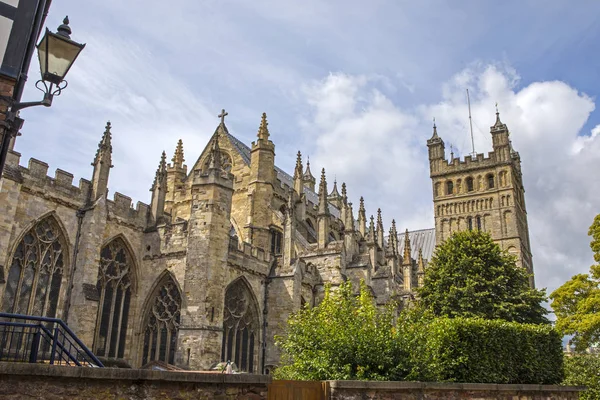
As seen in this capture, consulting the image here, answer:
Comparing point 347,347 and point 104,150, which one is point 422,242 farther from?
point 347,347

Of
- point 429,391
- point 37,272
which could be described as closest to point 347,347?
point 429,391

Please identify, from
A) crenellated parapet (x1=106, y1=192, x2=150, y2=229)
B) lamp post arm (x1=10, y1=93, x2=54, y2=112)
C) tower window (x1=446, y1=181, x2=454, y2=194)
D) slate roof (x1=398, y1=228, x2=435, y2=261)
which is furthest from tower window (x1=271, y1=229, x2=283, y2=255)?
slate roof (x1=398, y1=228, x2=435, y2=261)

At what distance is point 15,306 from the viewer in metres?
16.8

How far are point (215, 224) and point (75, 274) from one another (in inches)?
197

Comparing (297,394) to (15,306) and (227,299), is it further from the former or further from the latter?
(227,299)

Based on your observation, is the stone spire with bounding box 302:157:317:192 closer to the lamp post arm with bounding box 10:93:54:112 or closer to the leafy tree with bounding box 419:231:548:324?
the leafy tree with bounding box 419:231:548:324

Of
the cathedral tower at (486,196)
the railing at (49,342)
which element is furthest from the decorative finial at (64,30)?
the cathedral tower at (486,196)

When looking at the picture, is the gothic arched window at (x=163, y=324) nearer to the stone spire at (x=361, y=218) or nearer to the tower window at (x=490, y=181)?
the stone spire at (x=361, y=218)

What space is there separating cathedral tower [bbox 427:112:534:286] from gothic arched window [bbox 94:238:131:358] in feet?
127

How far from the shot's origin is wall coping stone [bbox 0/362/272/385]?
5.54 meters

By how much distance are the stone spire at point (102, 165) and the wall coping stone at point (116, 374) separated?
1419 cm

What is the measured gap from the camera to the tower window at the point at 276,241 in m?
30.4

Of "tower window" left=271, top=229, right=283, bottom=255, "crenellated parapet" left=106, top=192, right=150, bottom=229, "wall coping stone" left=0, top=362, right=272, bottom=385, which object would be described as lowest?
"wall coping stone" left=0, top=362, right=272, bottom=385

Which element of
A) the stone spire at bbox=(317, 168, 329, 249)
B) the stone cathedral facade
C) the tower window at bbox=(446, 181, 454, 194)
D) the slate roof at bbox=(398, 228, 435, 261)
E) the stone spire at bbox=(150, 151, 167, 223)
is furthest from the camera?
the slate roof at bbox=(398, 228, 435, 261)
